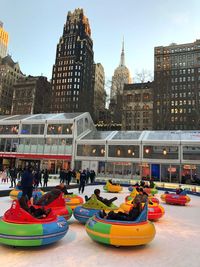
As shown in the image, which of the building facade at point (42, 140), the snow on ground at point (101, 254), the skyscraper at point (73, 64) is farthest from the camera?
the skyscraper at point (73, 64)

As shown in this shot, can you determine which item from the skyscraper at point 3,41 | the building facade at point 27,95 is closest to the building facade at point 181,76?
the building facade at point 27,95

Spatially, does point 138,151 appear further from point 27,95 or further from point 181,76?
point 181,76

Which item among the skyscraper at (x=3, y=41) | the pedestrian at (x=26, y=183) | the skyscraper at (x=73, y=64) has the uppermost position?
the skyscraper at (x=3, y=41)

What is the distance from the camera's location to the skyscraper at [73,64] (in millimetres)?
117938

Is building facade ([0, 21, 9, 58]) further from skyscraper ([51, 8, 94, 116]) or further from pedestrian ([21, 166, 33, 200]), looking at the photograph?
pedestrian ([21, 166, 33, 200])

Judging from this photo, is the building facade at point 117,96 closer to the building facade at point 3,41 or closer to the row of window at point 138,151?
the row of window at point 138,151

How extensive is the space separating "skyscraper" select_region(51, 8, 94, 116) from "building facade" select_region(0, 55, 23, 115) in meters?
19.4

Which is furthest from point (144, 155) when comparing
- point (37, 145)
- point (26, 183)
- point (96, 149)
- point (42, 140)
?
point (26, 183)

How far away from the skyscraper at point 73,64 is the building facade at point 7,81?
63.6 ft

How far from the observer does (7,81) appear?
112 metres

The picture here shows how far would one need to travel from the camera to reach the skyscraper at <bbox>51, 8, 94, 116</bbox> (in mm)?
117938

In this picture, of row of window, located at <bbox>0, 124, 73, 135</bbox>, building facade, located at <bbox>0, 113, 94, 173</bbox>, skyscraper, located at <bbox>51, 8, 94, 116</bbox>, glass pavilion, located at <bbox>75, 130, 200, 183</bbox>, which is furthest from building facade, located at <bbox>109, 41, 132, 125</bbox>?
skyscraper, located at <bbox>51, 8, 94, 116</bbox>

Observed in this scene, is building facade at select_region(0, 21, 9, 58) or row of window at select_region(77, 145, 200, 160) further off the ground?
building facade at select_region(0, 21, 9, 58)

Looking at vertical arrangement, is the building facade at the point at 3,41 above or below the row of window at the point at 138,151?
above
